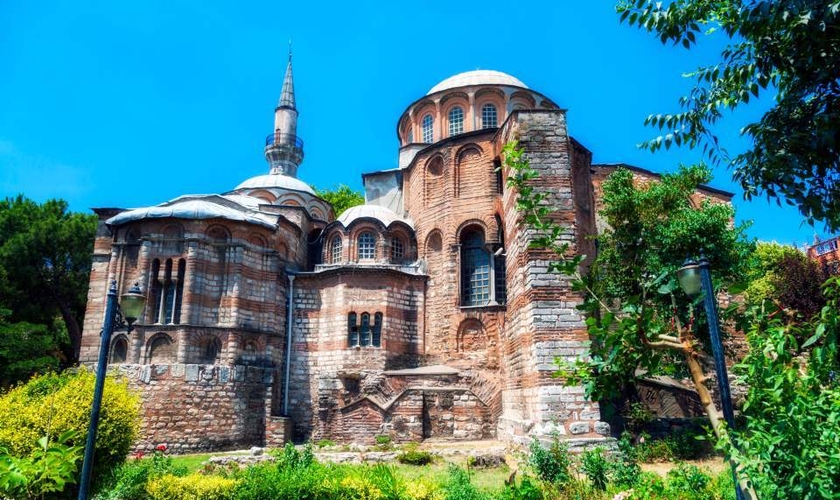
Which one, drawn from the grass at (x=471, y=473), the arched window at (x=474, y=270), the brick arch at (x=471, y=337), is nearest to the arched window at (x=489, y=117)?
the arched window at (x=474, y=270)

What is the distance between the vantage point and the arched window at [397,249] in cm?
2133

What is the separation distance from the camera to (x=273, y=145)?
1259 inches

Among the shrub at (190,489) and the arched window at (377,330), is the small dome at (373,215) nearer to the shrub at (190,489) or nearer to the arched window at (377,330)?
the arched window at (377,330)

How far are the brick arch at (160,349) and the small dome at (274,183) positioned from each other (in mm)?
11579

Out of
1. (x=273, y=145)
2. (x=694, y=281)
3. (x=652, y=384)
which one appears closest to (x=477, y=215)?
(x=652, y=384)

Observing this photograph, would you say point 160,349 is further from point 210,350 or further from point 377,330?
point 377,330

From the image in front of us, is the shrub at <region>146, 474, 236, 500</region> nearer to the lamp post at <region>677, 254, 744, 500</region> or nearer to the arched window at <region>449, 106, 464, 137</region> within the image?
the lamp post at <region>677, 254, 744, 500</region>

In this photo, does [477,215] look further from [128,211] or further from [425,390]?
[128,211]

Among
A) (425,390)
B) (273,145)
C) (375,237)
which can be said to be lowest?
(425,390)

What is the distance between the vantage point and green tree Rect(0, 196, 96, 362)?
25.1 meters

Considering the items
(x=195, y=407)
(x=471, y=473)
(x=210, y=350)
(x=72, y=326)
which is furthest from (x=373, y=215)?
(x=72, y=326)

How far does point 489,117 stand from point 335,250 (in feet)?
28.0

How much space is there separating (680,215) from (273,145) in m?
23.7

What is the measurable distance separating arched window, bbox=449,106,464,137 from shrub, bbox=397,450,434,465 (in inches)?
574
